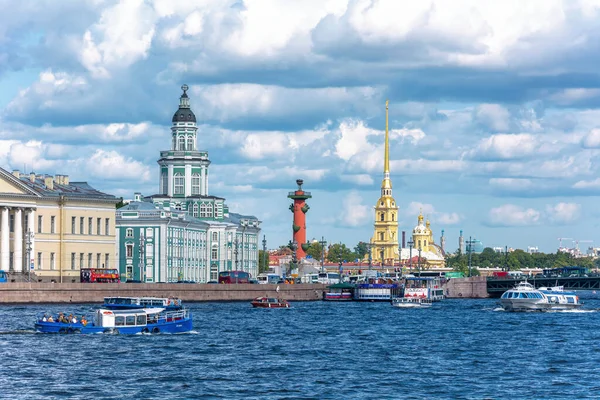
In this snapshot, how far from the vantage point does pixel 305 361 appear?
59.1 metres

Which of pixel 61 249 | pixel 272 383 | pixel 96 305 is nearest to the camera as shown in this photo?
pixel 272 383

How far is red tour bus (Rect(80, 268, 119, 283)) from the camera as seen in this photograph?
365ft

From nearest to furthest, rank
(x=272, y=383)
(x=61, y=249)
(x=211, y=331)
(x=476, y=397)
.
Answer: (x=476, y=397) → (x=272, y=383) → (x=211, y=331) → (x=61, y=249)

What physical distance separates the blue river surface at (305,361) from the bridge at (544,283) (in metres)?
73.0

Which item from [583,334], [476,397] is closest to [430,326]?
[583,334]

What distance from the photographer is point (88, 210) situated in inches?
4796

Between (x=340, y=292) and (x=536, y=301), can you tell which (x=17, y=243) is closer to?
(x=340, y=292)

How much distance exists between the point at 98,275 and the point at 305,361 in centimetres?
5484

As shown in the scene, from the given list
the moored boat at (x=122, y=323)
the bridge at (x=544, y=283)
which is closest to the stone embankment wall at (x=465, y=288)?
the bridge at (x=544, y=283)

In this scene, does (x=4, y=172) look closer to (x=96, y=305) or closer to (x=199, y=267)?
(x=96, y=305)

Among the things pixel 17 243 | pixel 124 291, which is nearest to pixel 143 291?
pixel 124 291

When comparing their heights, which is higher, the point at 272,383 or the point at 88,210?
the point at 88,210

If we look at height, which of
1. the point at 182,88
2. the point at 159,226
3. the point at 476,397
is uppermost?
the point at 182,88

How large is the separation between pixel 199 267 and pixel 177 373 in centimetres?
10002
